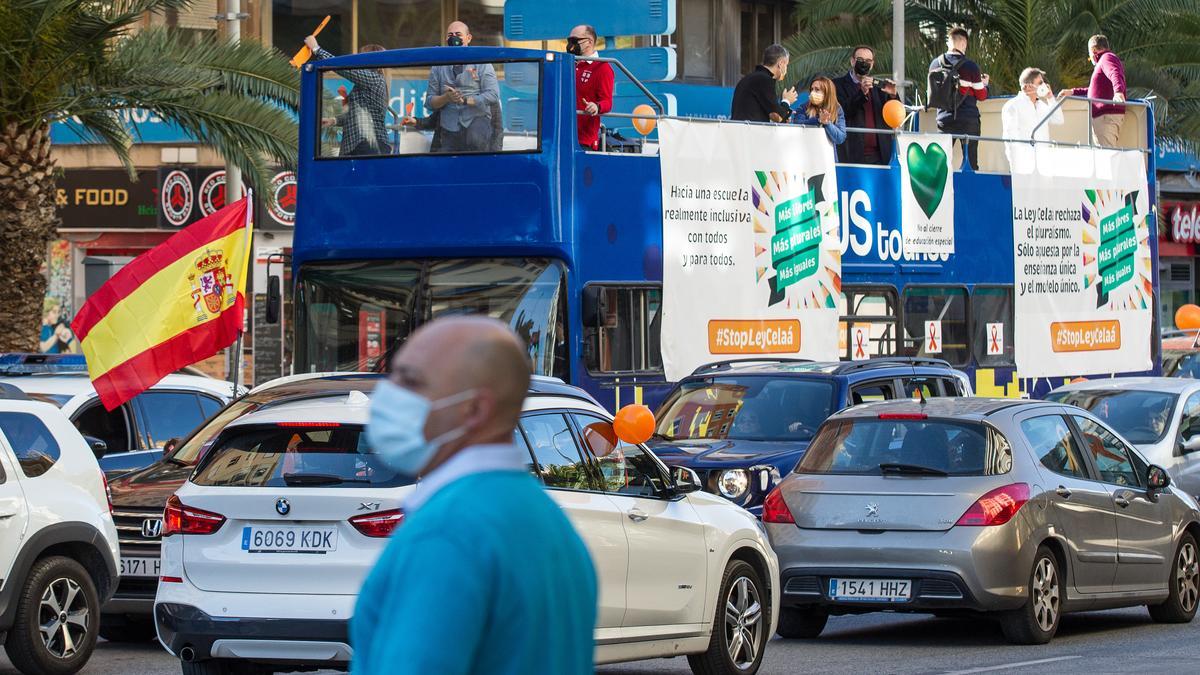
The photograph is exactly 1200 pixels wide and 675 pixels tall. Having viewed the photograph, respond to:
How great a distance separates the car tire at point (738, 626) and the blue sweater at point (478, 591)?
7303 millimetres

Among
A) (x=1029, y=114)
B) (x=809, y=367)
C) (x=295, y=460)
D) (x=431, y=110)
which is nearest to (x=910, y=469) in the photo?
(x=809, y=367)

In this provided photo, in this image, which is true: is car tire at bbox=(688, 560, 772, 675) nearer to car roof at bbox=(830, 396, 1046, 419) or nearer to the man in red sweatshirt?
car roof at bbox=(830, 396, 1046, 419)

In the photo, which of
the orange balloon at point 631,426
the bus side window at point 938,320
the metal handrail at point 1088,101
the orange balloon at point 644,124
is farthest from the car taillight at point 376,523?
the metal handrail at point 1088,101

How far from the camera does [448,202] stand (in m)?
15.5

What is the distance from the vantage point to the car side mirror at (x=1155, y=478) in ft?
42.5

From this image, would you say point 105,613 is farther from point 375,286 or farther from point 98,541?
point 375,286

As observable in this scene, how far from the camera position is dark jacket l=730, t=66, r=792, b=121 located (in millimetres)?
17766

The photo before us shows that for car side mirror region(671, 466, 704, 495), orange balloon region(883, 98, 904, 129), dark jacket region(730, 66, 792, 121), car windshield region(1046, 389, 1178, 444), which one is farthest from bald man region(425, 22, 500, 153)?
car side mirror region(671, 466, 704, 495)

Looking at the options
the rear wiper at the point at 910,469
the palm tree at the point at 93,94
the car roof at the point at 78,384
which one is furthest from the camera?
the palm tree at the point at 93,94

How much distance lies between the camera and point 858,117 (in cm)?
1900

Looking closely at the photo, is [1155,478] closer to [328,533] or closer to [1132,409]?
[1132,409]

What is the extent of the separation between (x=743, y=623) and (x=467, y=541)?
7828 mm

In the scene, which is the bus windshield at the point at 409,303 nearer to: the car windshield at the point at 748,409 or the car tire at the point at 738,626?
the car windshield at the point at 748,409

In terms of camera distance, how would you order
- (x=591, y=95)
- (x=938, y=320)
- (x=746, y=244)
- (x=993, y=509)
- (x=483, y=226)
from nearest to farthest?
1. (x=993, y=509)
2. (x=483, y=226)
3. (x=591, y=95)
4. (x=746, y=244)
5. (x=938, y=320)
